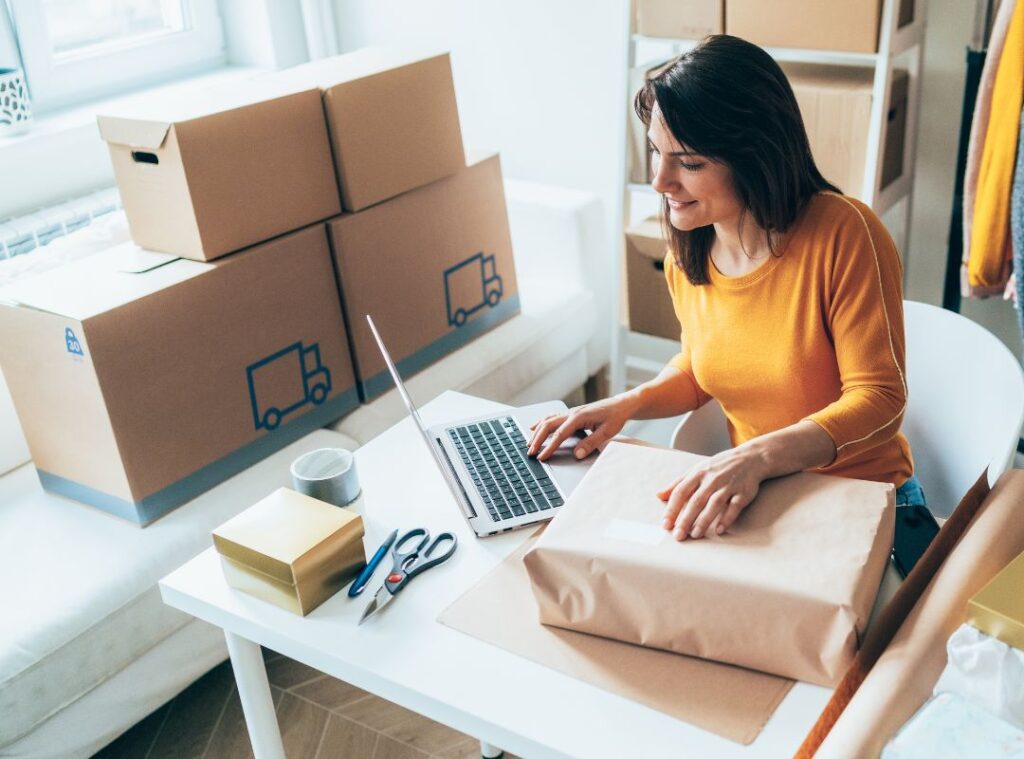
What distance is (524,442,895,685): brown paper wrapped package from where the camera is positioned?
99cm

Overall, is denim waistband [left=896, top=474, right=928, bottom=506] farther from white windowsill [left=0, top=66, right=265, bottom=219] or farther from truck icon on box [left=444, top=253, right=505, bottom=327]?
white windowsill [left=0, top=66, right=265, bottom=219]

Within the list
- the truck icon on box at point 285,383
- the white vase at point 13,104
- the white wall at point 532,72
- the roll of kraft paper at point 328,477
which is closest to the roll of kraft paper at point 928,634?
the roll of kraft paper at point 328,477

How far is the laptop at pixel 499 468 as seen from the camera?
135cm

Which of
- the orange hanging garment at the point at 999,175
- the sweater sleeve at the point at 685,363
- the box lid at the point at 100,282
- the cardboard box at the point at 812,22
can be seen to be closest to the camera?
the sweater sleeve at the point at 685,363

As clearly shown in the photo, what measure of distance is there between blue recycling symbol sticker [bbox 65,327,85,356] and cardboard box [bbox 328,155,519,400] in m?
0.57

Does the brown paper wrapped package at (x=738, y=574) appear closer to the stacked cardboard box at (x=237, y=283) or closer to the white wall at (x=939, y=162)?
the stacked cardboard box at (x=237, y=283)

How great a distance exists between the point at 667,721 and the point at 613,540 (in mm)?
181

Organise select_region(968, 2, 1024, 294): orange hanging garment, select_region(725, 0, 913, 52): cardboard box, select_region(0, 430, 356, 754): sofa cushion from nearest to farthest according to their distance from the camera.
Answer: select_region(0, 430, 356, 754): sofa cushion
select_region(968, 2, 1024, 294): orange hanging garment
select_region(725, 0, 913, 52): cardboard box

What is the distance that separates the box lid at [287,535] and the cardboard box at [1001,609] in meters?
0.67

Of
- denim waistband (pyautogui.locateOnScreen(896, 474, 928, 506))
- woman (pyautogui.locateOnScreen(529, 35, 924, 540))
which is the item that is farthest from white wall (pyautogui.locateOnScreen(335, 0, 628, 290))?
denim waistband (pyautogui.locateOnScreen(896, 474, 928, 506))

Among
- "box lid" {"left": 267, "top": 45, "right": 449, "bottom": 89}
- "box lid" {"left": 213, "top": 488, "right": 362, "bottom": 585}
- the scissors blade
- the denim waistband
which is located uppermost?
"box lid" {"left": 267, "top": 45, "right": 449, "bottom": 89}

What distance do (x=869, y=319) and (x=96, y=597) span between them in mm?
1322

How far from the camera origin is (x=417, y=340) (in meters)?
2.40

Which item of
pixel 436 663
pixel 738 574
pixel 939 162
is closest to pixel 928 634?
pixel 738 574
